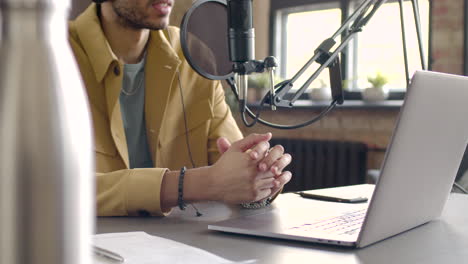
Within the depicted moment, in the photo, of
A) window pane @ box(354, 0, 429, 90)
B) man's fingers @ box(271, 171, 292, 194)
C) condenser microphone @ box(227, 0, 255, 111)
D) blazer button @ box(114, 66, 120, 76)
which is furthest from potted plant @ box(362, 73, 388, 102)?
condenser microphone @ box(227, 0, 255, 111)

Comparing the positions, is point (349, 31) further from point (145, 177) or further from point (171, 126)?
point (171, 126)

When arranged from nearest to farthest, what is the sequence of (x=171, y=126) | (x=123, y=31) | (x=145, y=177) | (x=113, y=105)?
(x=145, y=177)
(x=113, y=105)
(x=171, y=126)
(x=123, y=31)

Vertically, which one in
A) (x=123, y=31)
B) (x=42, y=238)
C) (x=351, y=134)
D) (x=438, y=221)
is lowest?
(x=351, y=134)

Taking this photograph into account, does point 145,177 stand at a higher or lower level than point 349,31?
lower

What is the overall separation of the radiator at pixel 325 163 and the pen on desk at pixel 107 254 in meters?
3.22

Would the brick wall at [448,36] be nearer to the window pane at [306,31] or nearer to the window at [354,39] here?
the window at [354,39]

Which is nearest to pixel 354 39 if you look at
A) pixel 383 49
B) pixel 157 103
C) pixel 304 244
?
pixel 383 49

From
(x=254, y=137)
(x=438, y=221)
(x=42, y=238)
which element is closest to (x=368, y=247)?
(x=438, y=221)

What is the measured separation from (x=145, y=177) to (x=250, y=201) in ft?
0.71

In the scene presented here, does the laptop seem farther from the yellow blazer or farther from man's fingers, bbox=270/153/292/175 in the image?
the yellow blazer

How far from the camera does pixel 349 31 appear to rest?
100 cm

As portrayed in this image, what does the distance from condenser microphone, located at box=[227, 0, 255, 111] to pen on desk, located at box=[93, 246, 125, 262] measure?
14.5 inches

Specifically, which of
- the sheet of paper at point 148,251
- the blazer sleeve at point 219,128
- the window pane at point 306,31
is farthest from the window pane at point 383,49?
the sheet of paper at point 148,251

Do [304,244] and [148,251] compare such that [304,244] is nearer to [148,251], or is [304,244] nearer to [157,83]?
[148,251]
